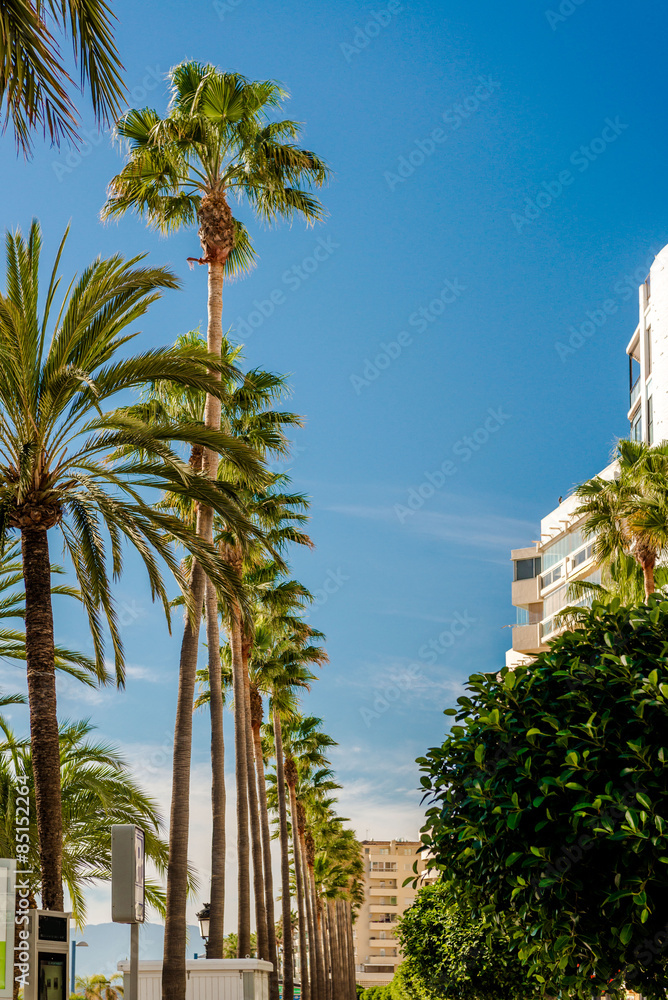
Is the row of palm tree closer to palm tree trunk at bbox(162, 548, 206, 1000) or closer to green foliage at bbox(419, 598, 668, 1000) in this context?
palm tree trunk at bbox(162, 548, 206, 1000)

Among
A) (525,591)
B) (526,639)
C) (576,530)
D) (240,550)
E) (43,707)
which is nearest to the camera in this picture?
(43,707)

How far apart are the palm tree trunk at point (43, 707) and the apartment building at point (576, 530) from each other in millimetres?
20650

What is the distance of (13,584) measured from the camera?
17703 mm

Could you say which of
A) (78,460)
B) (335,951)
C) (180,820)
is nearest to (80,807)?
(180,820)

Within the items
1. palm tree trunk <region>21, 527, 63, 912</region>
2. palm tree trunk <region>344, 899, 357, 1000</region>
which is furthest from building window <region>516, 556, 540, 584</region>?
palm tree trunk <region>21, 527, 63, 912</region>

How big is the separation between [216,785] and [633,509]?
12945 mm

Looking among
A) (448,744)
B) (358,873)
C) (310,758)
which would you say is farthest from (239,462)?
(358,873)

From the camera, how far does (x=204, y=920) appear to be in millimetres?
26531

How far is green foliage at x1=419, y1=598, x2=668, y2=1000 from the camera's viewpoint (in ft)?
22.0

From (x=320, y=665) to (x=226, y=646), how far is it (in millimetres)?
7469

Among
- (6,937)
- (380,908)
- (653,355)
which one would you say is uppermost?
(653,355)

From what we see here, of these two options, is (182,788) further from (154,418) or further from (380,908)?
(380,908)

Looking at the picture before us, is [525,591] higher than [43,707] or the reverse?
higher

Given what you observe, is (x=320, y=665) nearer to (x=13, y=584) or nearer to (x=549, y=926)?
(x=13, y=584)
